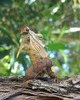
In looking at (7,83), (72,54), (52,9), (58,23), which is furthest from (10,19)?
(7,83)

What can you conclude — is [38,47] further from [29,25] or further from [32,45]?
[29,25]

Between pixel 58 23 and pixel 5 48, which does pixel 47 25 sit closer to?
pixel 58 23

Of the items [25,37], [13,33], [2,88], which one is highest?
[13,33]

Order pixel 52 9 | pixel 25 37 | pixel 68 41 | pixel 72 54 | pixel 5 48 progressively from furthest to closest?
pixel 72 54 → pixel 68 41 → pixel 52 9 → pixel 5 48 → pixel 25 37

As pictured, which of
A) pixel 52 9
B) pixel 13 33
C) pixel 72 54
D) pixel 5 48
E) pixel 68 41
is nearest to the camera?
pixel 5 48

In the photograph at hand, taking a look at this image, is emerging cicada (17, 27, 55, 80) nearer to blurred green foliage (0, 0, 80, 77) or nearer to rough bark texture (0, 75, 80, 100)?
rough bark texture (0, 75, 80, 100)

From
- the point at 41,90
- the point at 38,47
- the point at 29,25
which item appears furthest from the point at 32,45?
the point at 29,25

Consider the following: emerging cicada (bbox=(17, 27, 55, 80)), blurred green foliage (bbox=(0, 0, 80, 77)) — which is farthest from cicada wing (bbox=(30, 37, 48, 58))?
blurred green foliage (bbox=(0, 0, 80, 77))
